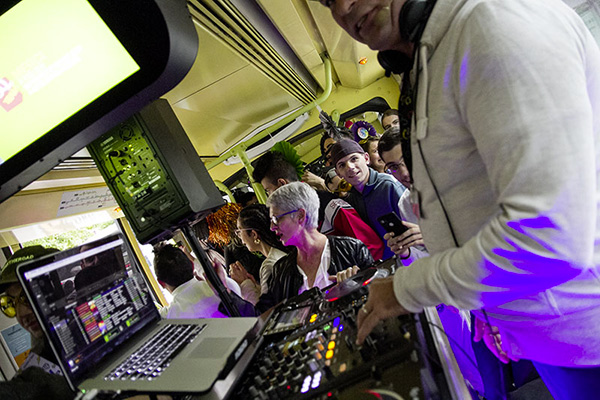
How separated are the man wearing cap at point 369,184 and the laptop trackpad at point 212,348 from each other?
180cm

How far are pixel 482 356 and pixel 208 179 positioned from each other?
1319 mm

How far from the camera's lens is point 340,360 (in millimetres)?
722

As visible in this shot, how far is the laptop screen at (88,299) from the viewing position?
0.84m

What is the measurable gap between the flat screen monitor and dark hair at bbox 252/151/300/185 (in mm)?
2069

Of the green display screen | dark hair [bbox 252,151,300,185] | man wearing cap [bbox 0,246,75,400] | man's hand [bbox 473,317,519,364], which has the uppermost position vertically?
the green display screen

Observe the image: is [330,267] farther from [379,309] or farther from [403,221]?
[379,309]

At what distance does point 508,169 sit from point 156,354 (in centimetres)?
101

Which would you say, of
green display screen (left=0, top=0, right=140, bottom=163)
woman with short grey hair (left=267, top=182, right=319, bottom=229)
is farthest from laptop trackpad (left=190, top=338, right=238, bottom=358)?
woman with short grey hair (left=267, top=182, right=319, bottom=229)

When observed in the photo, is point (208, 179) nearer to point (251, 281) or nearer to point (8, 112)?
point (8, 112)

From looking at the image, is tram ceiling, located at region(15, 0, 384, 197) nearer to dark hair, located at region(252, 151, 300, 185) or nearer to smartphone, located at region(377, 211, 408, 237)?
dark hair, located at region(252, 151, 300, 185)

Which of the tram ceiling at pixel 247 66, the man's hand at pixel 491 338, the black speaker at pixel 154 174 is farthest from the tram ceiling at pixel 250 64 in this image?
the man's hand at pixel 491 338

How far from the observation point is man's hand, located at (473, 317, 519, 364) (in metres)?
1.16

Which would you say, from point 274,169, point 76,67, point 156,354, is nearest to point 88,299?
point 156,354

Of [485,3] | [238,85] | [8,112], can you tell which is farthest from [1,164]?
[238,85]
